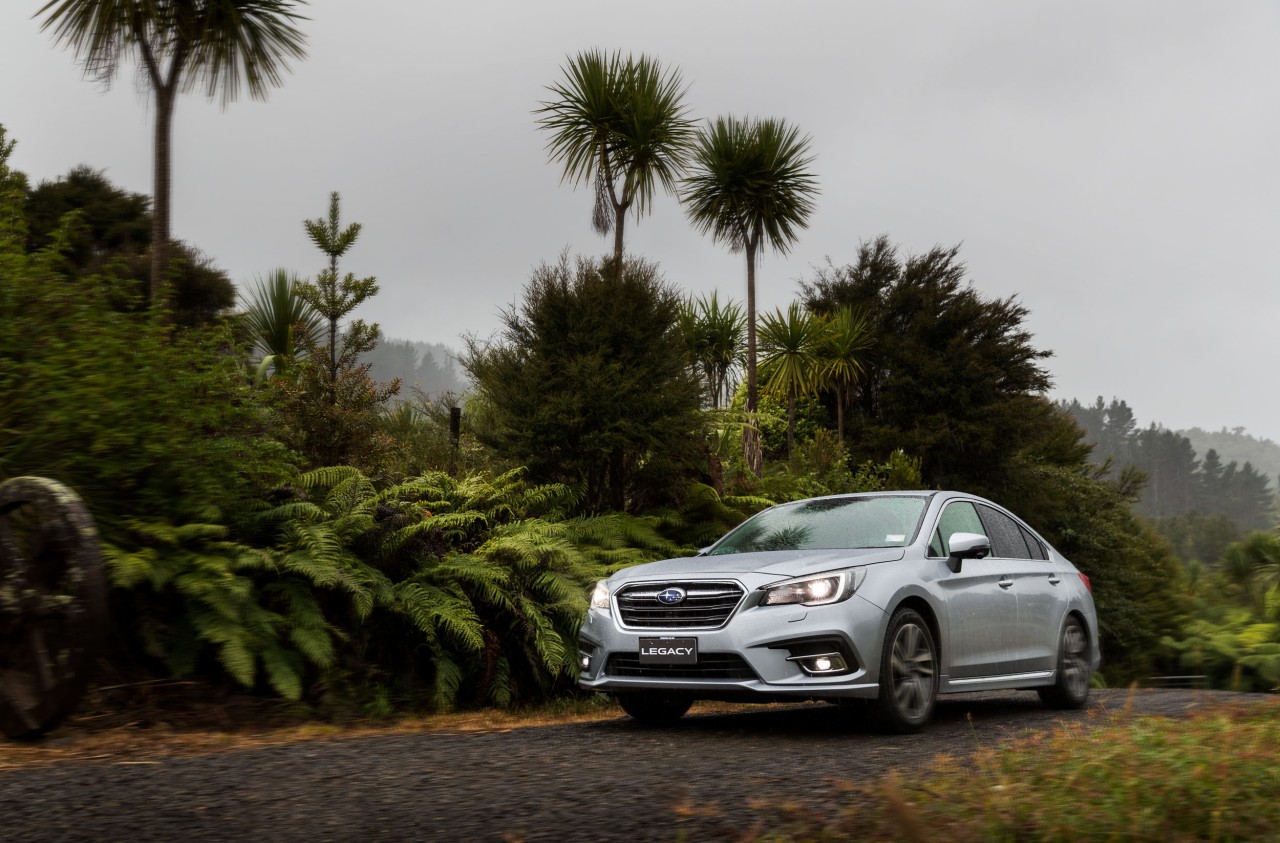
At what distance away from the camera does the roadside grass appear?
144 inches

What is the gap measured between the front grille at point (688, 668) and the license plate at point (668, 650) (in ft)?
0.11

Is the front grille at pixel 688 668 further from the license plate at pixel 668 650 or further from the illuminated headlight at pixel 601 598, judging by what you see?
the illuminated headlight at pixel 601 598

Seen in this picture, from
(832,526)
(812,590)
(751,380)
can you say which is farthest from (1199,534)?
(812,590)

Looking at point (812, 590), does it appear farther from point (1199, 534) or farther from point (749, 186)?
point (1199, 534)

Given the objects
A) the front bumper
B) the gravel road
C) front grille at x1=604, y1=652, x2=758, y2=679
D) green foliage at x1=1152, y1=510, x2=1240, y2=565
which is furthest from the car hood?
green foliage at x1=1152, y1=510, x2=1240, y2=565

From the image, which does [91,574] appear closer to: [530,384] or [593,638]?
[593,638]

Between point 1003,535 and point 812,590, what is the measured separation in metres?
2.61

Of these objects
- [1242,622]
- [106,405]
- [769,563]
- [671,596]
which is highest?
[106,405]

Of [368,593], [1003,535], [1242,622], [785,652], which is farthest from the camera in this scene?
[1242,622]

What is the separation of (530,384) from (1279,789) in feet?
32.1

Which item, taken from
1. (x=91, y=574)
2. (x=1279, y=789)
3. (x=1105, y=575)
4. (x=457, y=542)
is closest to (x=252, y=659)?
(x=91, y=574)

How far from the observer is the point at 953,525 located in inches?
313

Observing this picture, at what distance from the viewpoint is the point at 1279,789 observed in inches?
160

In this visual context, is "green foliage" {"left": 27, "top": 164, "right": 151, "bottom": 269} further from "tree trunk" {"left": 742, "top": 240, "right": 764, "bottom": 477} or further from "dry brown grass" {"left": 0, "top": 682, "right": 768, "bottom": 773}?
"dry brown grass" {"left": 0, "top": 682, "right": 768, "bottom": 773}
